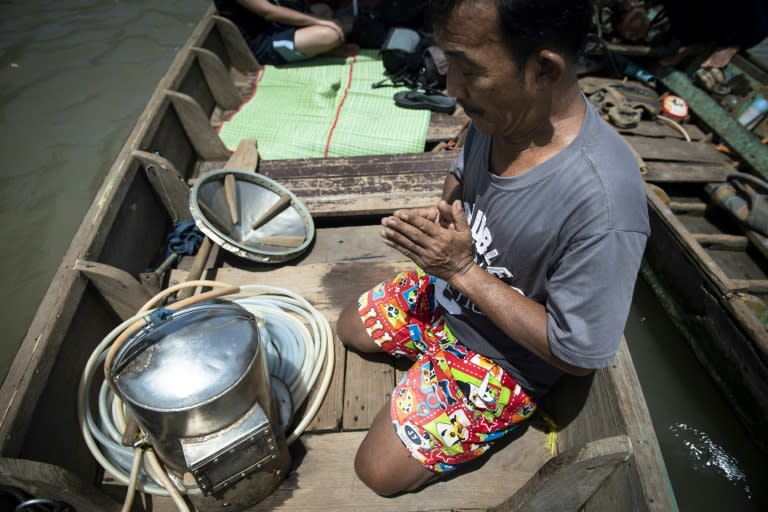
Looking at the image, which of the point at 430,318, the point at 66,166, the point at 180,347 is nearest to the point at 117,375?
the point at 180,347

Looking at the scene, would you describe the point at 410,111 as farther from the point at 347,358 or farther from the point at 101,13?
the point at 101,13

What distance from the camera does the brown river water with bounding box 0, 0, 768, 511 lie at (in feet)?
9.43

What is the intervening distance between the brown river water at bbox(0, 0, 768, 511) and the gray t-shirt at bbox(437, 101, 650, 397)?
2.36m

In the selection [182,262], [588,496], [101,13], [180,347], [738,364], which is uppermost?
[180,347]

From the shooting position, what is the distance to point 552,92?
48.4 inches

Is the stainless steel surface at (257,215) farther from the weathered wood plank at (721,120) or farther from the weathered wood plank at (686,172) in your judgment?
the weathered wood plank at (721,120)

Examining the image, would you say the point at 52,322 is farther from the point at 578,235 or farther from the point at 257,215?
the point at 578,235

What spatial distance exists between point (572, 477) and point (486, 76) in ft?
4.19

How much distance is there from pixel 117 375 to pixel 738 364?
3.50m

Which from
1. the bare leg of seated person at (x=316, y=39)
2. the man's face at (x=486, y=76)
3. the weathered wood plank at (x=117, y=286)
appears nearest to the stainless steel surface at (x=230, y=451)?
the weathered wood plank at (x=117, y=286)

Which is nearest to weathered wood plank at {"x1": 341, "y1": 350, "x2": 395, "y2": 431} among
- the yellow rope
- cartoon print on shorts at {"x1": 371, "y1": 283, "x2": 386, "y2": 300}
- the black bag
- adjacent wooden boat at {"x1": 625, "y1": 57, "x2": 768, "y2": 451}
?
cartoon print on shorts at {"x1": 371, "y1": 283, "x2": 386, "y2": 300}

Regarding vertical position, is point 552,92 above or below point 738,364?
above

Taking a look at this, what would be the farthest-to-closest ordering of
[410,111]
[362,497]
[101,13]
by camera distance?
[101,13] < [410,111] < [362,497]

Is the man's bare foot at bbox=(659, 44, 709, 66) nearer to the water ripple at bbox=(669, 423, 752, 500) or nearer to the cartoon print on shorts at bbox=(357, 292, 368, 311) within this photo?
the water ripple at bbox=(669, 423, 752, 500)
